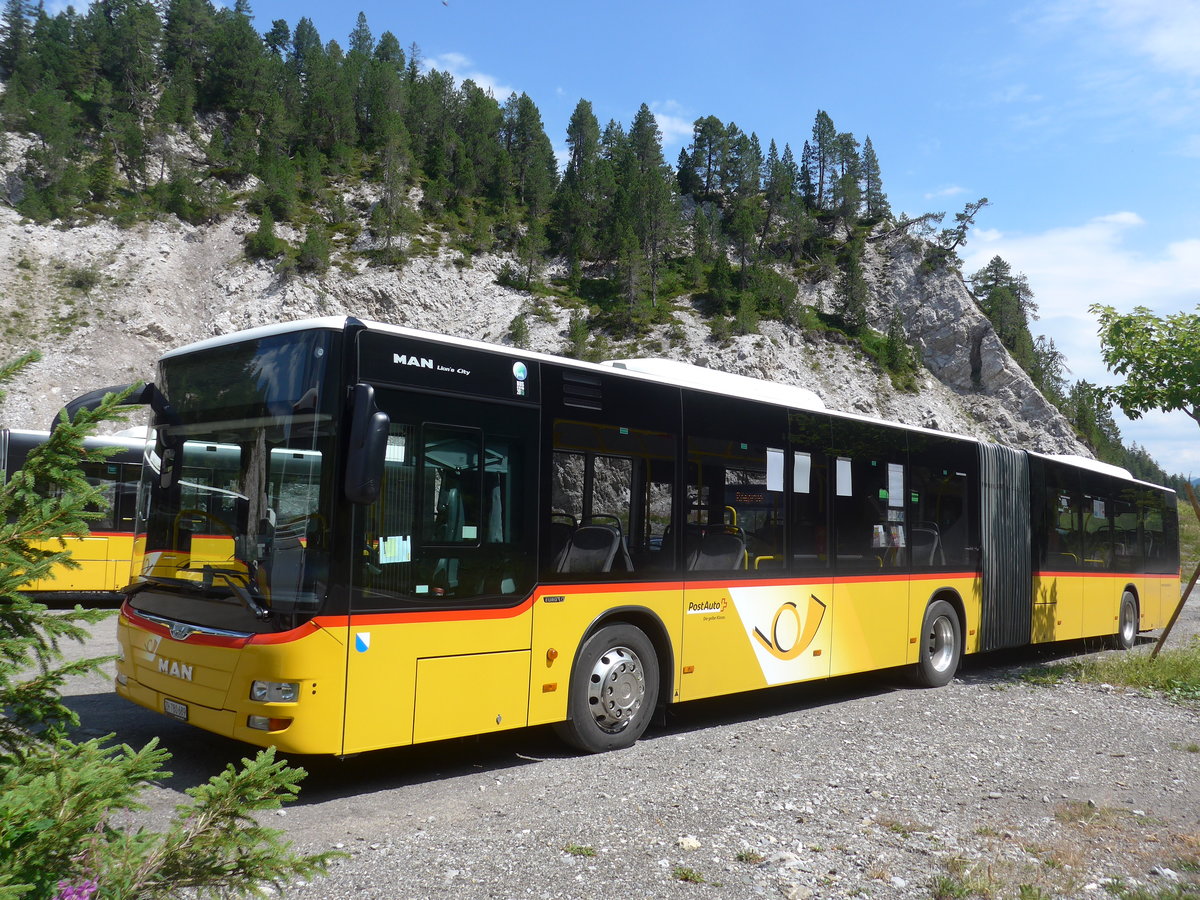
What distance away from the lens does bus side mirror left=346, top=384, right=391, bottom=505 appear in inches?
216

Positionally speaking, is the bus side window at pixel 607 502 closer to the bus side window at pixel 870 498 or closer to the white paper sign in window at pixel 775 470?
the white paper sign in window at pixel 775 470

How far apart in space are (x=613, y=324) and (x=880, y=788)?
56025mm

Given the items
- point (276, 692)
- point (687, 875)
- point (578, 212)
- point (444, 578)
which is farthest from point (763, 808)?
point (578, 212)

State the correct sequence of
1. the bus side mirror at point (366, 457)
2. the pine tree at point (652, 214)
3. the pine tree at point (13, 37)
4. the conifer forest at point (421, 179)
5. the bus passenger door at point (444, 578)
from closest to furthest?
the bus side mirror at point (366, 457), the bus passenger door at point (444, 578), the conifer forest at point (421, 179), the pine tree at point (652, 214), the pine tree at point (13, 37)

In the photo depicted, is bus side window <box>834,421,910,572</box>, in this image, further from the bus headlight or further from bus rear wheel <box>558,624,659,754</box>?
the bus headlight

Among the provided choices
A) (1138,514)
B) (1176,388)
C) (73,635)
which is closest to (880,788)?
(73,635)

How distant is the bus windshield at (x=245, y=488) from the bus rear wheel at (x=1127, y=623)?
14858 millimetres

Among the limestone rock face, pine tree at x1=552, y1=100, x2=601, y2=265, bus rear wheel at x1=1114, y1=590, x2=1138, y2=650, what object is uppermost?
pine tree at x1=552, y1=100, x2=601, y2=265

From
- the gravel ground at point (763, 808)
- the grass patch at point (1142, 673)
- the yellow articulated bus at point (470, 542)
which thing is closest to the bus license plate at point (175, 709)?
the yellow articulated bus at point (470, 542)

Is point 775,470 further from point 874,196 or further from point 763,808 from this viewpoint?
point 874,196

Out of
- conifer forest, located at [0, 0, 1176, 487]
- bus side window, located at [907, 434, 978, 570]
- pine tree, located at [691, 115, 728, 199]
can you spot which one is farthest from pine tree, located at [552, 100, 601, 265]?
bus side window, located at [907, 434, 978, 570]

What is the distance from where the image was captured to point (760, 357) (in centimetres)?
5950

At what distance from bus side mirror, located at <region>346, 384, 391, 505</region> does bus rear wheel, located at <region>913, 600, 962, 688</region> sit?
7.78 meters

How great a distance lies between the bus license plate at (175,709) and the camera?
19.8 feet
